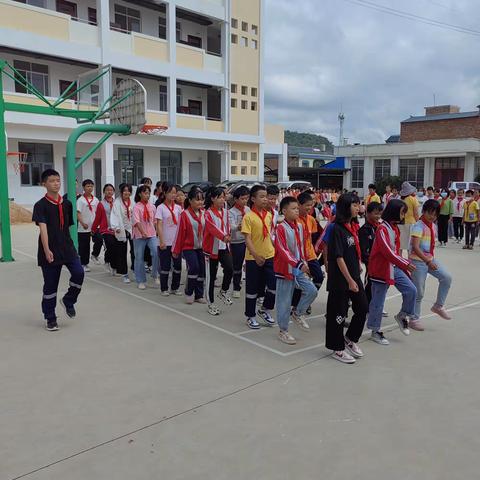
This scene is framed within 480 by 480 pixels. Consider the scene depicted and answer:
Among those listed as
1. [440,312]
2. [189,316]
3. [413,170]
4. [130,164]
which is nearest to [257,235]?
[189,316]

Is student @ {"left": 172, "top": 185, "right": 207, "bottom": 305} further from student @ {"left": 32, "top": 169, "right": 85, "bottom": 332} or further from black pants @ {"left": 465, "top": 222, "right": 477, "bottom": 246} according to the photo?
black pants @ {"left": 465, "top": 222, "right": 477, "bottom": 246}

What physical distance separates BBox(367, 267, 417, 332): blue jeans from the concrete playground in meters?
0.28

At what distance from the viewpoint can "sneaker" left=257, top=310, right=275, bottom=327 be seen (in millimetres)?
6240

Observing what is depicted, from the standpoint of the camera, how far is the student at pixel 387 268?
17.7 feet

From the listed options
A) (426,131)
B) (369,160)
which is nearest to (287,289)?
(369,160)

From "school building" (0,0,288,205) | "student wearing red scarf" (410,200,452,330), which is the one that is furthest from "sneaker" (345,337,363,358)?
"school building" (0,0,288,205)

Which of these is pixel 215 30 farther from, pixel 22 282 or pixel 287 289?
pixel 287 289

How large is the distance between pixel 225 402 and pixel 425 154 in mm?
37609

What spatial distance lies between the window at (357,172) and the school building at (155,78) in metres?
8.22

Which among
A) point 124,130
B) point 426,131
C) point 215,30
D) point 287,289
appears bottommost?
point 287,289

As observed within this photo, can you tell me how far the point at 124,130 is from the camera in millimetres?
11875

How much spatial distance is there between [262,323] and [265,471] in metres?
3.28

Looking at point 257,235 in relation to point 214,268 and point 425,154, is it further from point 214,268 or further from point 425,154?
point 425,154

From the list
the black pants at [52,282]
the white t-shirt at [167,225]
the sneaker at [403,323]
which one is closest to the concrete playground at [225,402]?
the sneaker at [403,323]
